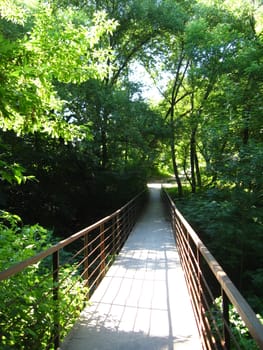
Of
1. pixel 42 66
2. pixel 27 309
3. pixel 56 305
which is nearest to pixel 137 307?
pixel 56 305

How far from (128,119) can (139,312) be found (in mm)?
11136

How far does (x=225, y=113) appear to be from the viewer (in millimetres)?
11320

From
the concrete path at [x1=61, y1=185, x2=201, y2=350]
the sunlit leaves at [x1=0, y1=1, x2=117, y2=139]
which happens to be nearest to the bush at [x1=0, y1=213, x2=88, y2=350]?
the concrete path at [x1=61, y1=185, x2=201, y2=350]

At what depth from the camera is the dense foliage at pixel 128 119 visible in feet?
10.8

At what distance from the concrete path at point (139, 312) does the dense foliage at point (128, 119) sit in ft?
3.75

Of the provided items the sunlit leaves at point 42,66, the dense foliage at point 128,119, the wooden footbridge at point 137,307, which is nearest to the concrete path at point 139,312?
the wooden footbridge at point 137,307

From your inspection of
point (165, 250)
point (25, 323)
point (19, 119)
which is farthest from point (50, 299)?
point (165, 250)

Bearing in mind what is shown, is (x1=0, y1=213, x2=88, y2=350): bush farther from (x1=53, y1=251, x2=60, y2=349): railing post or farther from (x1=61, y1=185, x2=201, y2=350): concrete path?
(x1=61, y1=185, x2=201, y2=350): concrete path

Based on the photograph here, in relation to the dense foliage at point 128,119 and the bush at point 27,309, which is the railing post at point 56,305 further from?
the dense foliage at point 128,119

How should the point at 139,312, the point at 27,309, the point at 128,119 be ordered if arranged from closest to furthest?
1. the point at 27,309
2. the point at 139,312
3. the point at 128,119

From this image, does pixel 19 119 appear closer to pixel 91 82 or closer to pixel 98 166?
pixel 91 82

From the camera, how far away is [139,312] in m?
3.67

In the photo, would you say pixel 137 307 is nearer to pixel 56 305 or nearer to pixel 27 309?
pixel 56 305

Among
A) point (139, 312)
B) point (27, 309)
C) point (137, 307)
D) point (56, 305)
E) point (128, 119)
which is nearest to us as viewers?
point (27, 309)
